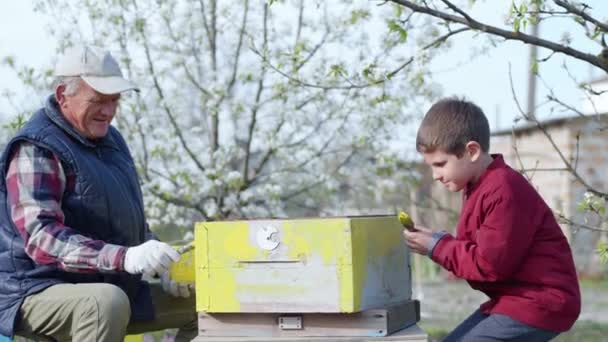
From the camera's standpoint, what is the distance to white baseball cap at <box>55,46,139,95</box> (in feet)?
13.1

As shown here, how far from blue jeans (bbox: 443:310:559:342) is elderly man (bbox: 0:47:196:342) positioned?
42.2 inches

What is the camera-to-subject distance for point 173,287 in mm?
4250

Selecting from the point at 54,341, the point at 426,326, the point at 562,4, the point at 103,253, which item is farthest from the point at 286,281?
the point at 426,326

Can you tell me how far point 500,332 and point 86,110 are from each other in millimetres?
1787

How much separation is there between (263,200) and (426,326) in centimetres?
221

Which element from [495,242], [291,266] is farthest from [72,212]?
[495,242]

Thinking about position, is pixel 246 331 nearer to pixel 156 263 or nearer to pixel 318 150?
pixel 156 263

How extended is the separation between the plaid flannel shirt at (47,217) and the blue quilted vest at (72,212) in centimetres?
5

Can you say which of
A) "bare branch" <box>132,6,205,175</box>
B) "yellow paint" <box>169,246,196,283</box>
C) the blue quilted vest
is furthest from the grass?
the blue quilted vest

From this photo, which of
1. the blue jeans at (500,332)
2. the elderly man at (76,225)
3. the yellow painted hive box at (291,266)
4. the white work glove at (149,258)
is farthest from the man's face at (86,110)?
the blue jeans at (500,332)

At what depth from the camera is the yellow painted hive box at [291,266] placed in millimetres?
3428

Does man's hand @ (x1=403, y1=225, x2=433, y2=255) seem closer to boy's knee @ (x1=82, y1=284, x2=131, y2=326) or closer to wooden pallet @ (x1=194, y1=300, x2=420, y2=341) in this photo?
wooden pallet @ (x1=194, y1=300, x2=420, y2=341)

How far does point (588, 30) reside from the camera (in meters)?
4.45

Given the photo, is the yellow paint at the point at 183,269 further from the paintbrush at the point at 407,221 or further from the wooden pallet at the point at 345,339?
the paintbrush at the point at 407,221
